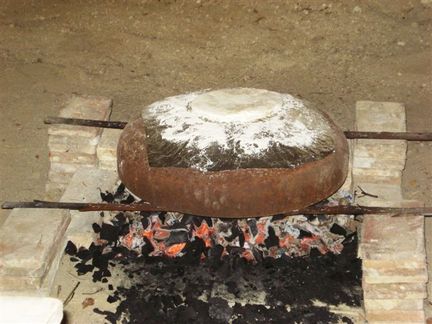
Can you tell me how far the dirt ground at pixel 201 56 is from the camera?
5.91m

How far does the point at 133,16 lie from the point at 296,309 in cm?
475

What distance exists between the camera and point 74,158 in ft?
Result: 14.8

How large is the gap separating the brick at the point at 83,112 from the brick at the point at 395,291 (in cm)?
207

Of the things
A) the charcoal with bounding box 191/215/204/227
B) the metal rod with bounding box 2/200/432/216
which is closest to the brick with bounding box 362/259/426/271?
the metal rod with bounding box 2/200/432/216

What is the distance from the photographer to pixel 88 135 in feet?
14.5

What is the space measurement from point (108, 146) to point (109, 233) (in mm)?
668

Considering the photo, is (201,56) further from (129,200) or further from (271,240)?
(271,240)

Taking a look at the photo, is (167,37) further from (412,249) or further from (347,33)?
(412,249)

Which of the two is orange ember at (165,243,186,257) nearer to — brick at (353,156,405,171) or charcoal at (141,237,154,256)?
charcoal at (141,237,154,256)

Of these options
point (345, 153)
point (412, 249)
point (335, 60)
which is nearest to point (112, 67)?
point (335, 60)

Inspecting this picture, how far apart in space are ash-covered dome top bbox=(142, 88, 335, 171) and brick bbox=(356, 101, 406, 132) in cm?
67

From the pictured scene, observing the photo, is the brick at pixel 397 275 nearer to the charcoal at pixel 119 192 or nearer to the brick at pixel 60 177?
the charcoal at pixel 119 192

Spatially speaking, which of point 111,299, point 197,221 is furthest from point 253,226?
point 111,299

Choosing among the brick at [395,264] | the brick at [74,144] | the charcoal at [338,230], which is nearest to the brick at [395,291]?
the brick at [395,264]
